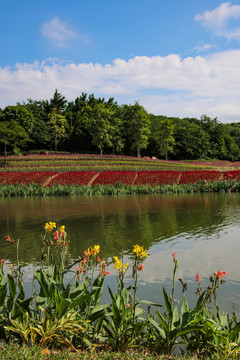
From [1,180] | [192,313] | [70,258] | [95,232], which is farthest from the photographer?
[1,180]

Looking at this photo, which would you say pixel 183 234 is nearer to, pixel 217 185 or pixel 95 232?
pixel 95 232

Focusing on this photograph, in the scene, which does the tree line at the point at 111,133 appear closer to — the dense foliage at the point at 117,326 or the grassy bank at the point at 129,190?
the grassy bank at the point at 129,190

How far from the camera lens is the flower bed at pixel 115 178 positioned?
26844 millimetres

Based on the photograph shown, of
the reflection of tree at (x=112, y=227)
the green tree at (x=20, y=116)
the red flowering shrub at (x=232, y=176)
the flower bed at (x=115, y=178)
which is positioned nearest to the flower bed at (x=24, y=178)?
the flower bed at (x=115, y=178)

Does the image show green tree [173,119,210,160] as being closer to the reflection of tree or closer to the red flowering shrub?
the red flowering shrub

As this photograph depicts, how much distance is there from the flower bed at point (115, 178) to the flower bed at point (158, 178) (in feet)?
2.10

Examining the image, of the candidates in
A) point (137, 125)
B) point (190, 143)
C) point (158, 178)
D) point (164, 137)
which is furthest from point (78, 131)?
point (158, 178)

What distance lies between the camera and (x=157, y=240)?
25.7ft

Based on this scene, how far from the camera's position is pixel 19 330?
3049 mm

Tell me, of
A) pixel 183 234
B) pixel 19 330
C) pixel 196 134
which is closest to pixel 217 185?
pixel 183 234

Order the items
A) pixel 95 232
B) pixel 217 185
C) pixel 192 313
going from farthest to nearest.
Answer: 1. pixel 217 185
2. pixel 95 232
3. pixel 192 313

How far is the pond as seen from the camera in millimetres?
5035

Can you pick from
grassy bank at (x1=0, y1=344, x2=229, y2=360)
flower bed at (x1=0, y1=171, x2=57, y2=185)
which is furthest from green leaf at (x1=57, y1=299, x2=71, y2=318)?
flower bed at (x1=0, y1=171, x2=57, y2=185)

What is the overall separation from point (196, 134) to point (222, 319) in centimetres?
6415
